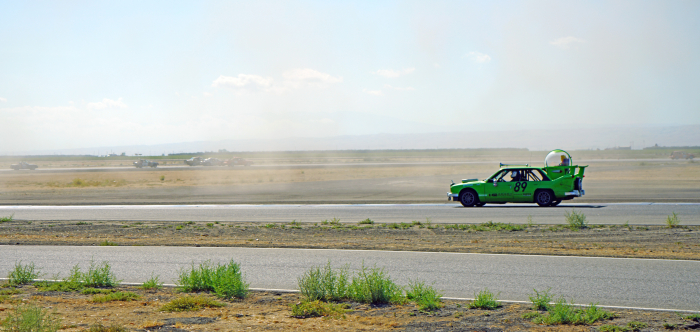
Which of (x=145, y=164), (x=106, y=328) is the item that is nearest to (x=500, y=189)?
(x=106, y=328)

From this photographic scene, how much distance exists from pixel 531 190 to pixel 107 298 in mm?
18245

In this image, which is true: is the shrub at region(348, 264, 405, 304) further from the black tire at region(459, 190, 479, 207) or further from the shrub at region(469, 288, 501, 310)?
the black tire at region(459, 190, 479, 207)

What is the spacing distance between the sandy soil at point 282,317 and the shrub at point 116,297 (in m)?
0.10

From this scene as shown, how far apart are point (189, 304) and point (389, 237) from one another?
796cm

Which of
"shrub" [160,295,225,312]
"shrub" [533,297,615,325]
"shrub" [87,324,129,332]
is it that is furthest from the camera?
"shrub" [160,295,225,312]

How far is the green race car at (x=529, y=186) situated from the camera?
21.3 m

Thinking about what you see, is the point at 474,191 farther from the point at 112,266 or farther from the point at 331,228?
the point at 112,266

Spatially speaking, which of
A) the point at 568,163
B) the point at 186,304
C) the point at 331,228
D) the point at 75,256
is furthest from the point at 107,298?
the point at 568,163

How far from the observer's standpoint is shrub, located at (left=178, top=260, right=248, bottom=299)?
7344 millimetres

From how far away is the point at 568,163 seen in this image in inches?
870

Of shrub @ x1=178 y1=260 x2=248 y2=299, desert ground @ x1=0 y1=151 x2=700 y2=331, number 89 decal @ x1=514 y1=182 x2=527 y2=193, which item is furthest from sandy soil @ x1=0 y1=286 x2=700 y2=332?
number 89 decal @ x1=514 y1=182 x2=527 y2=193

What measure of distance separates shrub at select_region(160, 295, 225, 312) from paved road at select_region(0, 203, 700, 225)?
11444 millimetres

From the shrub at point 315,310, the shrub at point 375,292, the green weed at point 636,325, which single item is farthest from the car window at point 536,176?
the shrub at point 315,310

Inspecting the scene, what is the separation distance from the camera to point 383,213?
2034 cm
